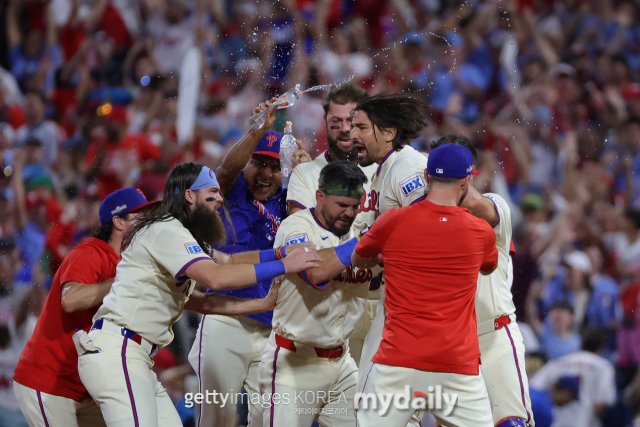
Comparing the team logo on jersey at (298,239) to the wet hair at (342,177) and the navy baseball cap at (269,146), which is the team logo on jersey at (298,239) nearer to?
the wet hair at (342,177)

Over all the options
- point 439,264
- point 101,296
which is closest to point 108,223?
point 101,296

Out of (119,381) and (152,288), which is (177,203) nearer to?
(152,288)

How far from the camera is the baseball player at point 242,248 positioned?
470 cm

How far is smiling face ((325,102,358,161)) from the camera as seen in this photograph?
4574mm

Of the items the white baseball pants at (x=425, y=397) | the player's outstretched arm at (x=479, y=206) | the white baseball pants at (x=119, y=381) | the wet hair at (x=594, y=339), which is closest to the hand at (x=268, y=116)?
the player's outstretched arm at (x=479, y=206)

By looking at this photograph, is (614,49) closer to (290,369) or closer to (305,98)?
(305,98)

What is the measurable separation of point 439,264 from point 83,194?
5740mm

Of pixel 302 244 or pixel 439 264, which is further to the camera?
pixel 302 244

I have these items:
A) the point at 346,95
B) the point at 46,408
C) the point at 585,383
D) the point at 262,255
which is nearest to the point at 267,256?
the point at 262,255

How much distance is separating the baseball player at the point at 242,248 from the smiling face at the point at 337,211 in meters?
1.03

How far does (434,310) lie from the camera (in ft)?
10.3

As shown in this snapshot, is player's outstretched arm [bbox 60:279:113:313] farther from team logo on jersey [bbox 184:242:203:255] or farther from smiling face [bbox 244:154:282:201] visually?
smiling face [bbox 244:154:282:201]

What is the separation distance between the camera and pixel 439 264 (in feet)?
10.3

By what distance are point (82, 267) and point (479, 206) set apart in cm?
228
